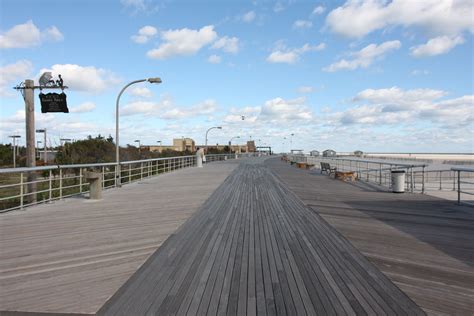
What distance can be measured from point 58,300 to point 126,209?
5.56m

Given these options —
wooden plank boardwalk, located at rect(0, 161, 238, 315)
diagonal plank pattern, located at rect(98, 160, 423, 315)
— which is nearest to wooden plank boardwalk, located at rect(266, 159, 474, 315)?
diagonal plank pattern, located at rect(98, 160, 423, 315)

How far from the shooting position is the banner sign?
1412 cm

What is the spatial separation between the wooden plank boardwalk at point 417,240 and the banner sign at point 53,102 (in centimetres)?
938

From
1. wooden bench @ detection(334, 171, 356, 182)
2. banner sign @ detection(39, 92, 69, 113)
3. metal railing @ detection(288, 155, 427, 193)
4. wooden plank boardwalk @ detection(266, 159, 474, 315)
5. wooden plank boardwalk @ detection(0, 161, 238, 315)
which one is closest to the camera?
wooden plank boardwalk @ detection(0, 161, 238, 315)

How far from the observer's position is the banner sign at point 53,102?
46.3 feet

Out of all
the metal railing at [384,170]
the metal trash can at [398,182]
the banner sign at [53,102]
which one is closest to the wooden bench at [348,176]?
the metal railing at [384,170]

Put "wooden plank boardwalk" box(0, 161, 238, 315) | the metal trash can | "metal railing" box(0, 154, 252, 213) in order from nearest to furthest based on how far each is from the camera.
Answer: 1. "wooden plank boardwalk" box(0, 161, 238, 315)
2. "metal railing" box(0, 154, 252, 213)
3. the metal trash can

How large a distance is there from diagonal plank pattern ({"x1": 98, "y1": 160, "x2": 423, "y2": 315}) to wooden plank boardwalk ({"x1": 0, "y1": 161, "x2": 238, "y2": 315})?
28 centimetres

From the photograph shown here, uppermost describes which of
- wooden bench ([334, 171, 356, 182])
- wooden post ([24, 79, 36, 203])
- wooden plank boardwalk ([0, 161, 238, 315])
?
wooden post ([24, 79, 36, 203])

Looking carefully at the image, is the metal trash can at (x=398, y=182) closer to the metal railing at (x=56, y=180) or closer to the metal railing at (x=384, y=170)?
the metal railing at (x=384, y=170)

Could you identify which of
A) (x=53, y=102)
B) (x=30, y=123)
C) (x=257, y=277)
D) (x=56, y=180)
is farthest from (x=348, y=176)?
(x=257, y=277)

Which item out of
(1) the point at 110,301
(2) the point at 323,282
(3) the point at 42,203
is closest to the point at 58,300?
(1) the point at 110,301

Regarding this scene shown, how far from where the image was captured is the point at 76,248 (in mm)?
5516

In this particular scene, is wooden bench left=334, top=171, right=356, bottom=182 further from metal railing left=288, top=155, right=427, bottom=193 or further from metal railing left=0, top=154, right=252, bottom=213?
metal railing left=0, top=154, right=252, bottom=213
